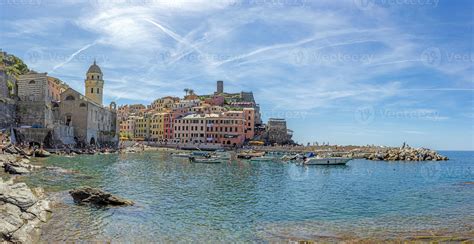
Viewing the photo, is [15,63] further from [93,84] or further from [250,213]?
[250,213]

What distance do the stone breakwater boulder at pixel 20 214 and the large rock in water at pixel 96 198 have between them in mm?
2043

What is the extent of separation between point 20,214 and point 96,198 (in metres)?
5.37

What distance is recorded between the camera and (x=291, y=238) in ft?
50.5

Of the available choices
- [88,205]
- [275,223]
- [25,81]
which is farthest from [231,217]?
[25,81]

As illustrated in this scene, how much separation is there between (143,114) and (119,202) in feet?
393

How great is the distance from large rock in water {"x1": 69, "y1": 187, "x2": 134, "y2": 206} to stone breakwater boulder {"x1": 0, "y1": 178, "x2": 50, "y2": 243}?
2.04m

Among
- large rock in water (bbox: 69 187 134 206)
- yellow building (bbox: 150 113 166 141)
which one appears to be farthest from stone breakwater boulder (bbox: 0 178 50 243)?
yellow building (bbox: 150 113 166 141)

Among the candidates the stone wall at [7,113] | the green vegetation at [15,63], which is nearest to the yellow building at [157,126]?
the green vegetation at [15,63]

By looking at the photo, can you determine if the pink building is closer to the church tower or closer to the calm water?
the church tower

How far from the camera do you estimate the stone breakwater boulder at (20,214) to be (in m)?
13.4

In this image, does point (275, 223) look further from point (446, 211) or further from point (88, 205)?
point (446, 211)

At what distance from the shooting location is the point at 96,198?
2106 centimetres

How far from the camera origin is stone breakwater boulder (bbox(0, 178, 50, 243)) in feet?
44.1

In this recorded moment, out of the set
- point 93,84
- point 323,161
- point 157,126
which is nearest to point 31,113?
point 93,84
